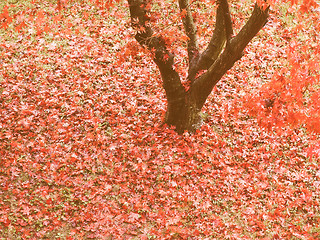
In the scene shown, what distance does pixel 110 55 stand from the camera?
444 inches

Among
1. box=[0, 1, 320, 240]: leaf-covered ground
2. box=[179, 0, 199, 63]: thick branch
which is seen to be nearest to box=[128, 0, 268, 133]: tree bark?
box=[179, 0, 199, 63]: thick branch

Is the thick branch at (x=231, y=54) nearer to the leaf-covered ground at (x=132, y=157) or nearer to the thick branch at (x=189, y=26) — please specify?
the thick branch at (x=189, y=26)

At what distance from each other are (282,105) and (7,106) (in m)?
7.96

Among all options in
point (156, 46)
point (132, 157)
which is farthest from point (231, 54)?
point (132, 157)

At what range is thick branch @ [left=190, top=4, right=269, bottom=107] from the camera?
21.2 feet

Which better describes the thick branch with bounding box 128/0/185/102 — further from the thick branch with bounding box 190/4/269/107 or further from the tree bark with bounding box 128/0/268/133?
the thick branch with bounding box 190/4/269/107

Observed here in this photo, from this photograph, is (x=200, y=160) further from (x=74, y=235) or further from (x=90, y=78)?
(x=90, y=78)

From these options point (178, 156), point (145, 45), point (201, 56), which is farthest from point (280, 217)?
point (145, 45)

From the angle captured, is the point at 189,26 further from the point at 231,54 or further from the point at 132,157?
the point at 132,157

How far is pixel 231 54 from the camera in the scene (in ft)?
24.0

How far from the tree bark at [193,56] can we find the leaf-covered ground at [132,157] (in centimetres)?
51

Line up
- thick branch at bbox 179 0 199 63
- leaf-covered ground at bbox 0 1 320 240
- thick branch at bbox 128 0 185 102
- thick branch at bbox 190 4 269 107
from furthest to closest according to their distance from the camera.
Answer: thick branch at bbox 179 0 199 63, leaf-covered ground at bbox 0 1 320 240, thick branch at bbox 128 0 185 102, thick branch at bbox 190 4 269 107

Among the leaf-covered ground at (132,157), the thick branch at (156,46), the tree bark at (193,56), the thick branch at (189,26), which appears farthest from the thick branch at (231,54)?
the leaf-covered ground at (132,157)

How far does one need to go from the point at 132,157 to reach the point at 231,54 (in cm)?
368
